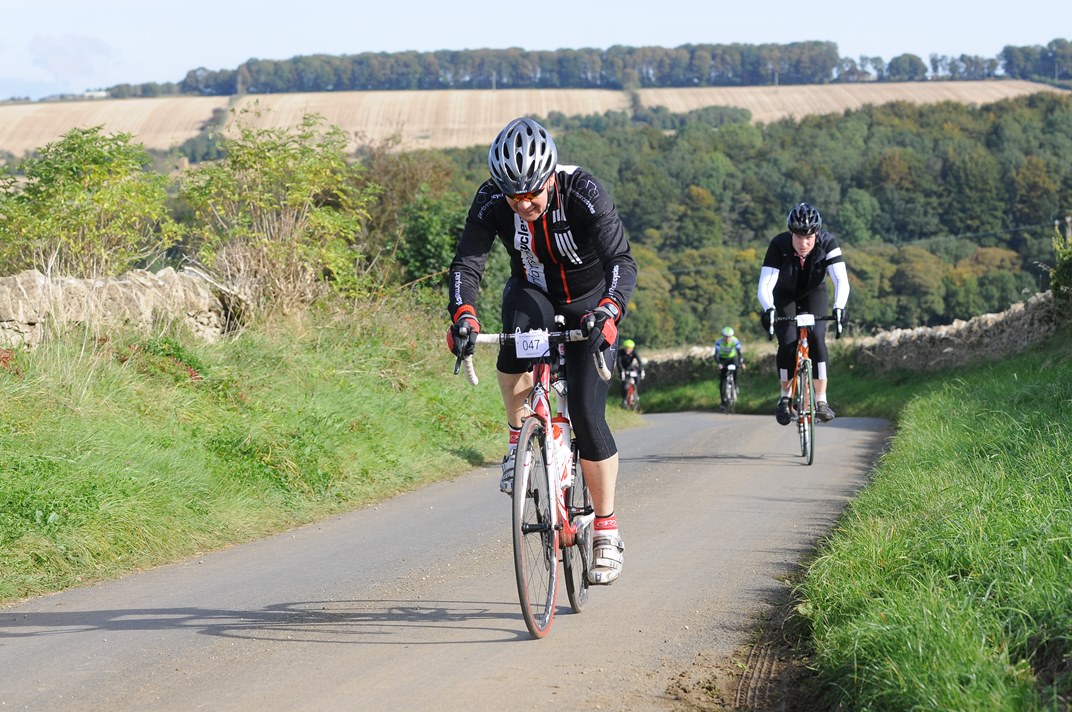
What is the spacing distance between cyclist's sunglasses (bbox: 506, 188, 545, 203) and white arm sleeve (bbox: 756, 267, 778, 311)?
6.34m

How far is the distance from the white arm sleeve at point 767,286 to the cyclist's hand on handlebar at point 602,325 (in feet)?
20.4

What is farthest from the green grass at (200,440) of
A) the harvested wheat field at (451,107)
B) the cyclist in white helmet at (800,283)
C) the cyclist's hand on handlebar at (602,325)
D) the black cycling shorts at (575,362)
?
the harvested wheat field at (451,107)

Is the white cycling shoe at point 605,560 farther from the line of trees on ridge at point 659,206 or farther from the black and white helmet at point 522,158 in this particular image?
the line of trees on ridge at point 659,206

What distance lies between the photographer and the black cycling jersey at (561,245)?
5.55m

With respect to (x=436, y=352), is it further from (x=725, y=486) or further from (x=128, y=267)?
(x=725, y=486)

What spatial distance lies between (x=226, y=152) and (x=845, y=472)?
1070cm

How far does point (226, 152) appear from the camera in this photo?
57.6 feet

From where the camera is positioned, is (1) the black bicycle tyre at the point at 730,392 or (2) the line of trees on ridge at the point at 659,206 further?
(1) the black bicycle tyre at the point at 730,392

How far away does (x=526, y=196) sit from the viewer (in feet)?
17.6

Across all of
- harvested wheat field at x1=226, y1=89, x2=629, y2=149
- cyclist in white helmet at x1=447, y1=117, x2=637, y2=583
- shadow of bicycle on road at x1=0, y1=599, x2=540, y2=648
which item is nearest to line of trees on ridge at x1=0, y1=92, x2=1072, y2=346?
harvested wheat field at x1=226, y1=89, x2=629, y2=149

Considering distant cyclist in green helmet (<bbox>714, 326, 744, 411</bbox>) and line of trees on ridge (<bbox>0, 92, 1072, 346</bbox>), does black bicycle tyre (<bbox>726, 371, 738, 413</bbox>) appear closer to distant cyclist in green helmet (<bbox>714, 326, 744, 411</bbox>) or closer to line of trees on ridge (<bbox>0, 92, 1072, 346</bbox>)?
distant cyclist in green helmet (<bbox>714, 326, 744, 411</bbox>)

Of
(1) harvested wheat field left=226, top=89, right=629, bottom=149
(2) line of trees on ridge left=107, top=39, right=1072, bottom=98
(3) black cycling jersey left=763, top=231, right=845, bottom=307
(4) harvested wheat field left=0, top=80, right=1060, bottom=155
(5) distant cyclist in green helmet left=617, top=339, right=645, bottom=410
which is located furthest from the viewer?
(2) line of trees on ridge left=107, top=39, right=1072, bottom=98

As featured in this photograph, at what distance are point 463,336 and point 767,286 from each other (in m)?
6.76

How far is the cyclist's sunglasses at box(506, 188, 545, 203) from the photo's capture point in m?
5.33
